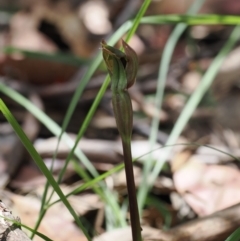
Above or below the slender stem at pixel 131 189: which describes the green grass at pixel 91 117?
above

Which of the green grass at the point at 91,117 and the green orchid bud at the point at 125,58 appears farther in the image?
the green grass at the point at 91,117

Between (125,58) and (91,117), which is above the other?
(91,117)

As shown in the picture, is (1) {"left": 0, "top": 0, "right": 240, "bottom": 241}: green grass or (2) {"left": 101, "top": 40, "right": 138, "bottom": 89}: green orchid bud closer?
(2) {"left": 101, "top": 40, "right": 138, "bottom": 89}: green orchid bud

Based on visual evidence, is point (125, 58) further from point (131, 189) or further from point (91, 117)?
point (91, 117)

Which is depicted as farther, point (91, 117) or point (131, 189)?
point (91, 117)

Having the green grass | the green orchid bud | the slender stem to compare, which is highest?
the green grass

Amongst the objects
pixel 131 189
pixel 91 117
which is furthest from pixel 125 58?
pixel 91 117

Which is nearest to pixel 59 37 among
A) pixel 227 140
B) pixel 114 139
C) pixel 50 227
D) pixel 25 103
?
pixel 114 139

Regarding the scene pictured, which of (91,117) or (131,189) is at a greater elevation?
(91,117)

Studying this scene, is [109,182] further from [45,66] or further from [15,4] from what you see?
[15,4]

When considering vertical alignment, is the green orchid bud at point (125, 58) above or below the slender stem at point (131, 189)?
above

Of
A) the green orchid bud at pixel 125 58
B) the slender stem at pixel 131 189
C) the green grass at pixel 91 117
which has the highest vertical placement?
the green grass at pixel 91 117

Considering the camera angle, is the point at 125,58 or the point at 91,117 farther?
the point at 91,117
